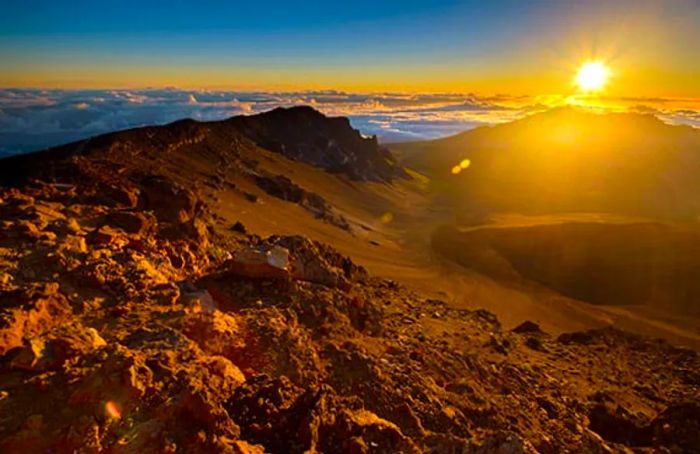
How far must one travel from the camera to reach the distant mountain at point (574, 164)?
A: 7626 cm

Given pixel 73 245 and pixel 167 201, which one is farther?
pixel 167 201

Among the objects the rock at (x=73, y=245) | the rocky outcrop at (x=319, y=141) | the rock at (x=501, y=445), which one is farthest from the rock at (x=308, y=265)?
the rocky outcrop at (x=319, y=141)

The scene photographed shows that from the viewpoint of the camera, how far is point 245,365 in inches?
314

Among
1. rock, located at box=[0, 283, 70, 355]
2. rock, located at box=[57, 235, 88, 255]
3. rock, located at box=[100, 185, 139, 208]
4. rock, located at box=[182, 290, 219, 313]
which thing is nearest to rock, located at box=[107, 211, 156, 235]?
rock, located at box=[57, 235, 88, 255]

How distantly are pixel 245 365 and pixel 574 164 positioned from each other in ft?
323

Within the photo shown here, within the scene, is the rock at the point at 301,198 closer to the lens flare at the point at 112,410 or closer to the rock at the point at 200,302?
the rock at the point at 200,302

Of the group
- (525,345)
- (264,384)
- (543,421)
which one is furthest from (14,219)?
(525,345)

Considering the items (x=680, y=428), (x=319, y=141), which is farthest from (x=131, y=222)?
(x=319, y=141)

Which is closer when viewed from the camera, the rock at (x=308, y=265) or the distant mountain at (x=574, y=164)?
the rock at (x=308, y=265)

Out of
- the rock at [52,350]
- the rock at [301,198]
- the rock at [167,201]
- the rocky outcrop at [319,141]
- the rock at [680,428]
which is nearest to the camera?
the rock at [52,350]

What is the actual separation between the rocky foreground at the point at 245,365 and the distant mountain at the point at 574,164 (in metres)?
58.2

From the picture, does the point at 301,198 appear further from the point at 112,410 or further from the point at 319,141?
the point at 112,410

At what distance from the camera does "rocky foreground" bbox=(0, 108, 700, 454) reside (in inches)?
227

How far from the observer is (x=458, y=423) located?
8.12 metres
